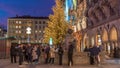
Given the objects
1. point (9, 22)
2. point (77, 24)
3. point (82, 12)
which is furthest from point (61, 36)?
point (9, 22)

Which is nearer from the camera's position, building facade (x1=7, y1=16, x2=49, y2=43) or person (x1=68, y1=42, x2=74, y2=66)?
person (x1=68, y1=42, x2=74, y2=66)

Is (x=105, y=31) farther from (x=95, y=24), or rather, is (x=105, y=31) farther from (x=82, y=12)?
(x=82, y=12)

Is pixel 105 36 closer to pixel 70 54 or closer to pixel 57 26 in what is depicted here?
pixel 57 26

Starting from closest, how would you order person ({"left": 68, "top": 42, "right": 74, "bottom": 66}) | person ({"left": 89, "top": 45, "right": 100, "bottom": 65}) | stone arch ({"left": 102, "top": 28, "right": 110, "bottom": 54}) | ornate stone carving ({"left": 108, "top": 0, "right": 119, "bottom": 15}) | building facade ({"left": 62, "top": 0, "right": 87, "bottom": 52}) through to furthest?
person ({"left": 68, "top": 42, "right": 74, "bottom": 66}), person ({"left": 89, "top": 45, "right": 100, "bottom": 65}), ornate stone carving ({"left": 108, "top": 0, "right": 119, "bottom": 15}), stone arch ({"left": 102, "top": 28, "right": 110, "bottom": 54}), building facade ({"left": 62, "top": 0, "right": 87, "bottom": 52})

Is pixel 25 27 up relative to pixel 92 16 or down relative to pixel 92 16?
up

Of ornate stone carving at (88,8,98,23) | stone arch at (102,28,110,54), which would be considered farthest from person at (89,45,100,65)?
ornate stone carving at (88,8,98,23)

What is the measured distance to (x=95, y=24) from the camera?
227 feet

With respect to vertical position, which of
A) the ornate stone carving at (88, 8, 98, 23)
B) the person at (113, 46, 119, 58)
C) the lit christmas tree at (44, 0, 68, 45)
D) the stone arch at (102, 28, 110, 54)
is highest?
the ornate stone carving at (88, 8, 98, 23)

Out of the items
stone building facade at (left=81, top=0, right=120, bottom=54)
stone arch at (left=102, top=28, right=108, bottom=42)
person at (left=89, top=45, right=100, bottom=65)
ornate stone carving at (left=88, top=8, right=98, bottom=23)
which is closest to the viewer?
person at (left=89, top=45, right=100, bottom=65)

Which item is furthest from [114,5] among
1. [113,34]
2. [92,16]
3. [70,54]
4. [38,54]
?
[70,54]

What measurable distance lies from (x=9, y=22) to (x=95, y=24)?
372 feet

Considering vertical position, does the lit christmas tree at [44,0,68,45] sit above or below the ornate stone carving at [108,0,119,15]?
below

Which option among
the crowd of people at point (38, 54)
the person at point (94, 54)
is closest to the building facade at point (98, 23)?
the crowd of people at point (38, 54)

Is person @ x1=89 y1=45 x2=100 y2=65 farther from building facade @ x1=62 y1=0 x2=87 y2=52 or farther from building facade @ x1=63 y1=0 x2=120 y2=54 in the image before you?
building facade @ x1=62 y1=0 x2=87 y2=52
